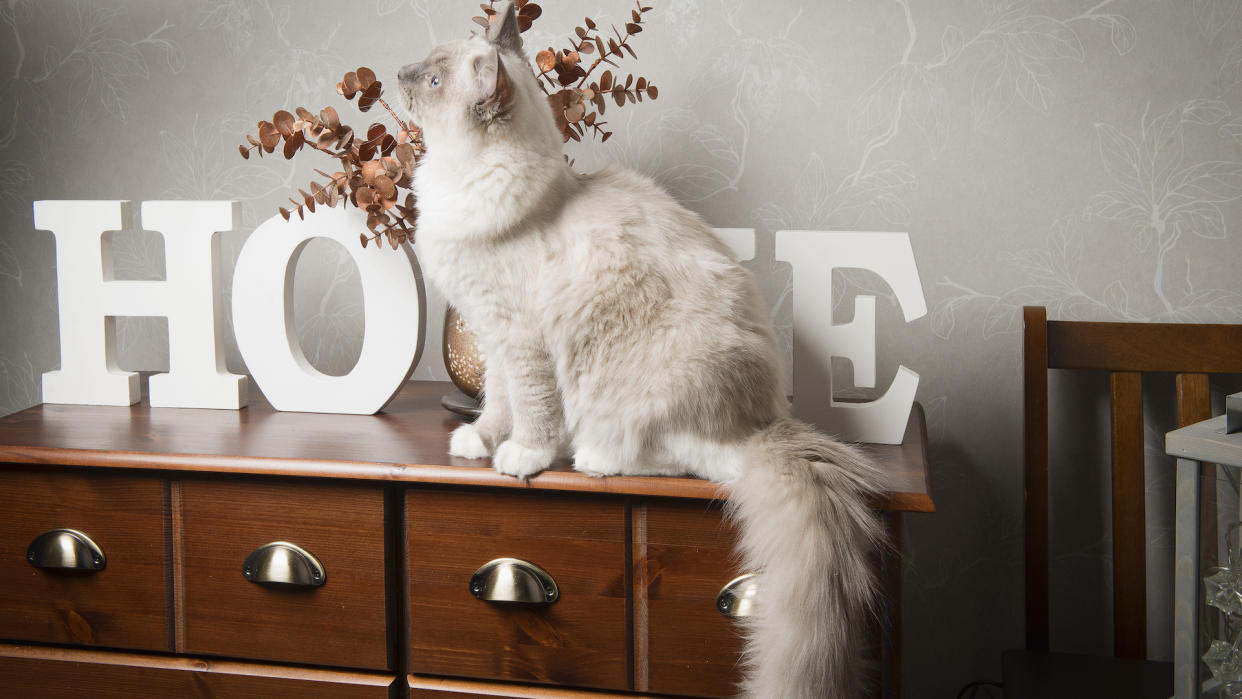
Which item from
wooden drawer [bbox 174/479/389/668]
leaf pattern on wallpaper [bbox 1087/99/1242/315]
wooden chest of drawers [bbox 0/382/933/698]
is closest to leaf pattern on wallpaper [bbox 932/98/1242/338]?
leaf pattern on wallpaper [bbox 1087/99/1242/315]

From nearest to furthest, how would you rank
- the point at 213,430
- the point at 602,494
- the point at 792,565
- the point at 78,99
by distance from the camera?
the point at 792,565
the point at 602,494
the point at 213,430
the point at 78,99

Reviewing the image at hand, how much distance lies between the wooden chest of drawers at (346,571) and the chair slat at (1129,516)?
1.01 ft

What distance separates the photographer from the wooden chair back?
1278 mm

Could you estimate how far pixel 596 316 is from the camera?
3.43 ft

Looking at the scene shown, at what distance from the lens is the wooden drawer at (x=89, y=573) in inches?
45.5

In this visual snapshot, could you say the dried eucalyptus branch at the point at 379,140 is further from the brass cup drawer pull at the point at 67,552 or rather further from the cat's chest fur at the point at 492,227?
the brass cup drawer pull at the point at 67,552

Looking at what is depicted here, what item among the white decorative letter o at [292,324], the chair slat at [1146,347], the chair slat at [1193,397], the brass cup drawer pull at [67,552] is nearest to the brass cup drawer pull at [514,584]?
the white decorative letter o at [292,324]

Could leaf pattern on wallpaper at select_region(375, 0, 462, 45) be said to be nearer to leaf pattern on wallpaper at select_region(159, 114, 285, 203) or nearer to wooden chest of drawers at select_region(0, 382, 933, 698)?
leaf pattern on wallpaper at select_region(159, 114, 285, 203)

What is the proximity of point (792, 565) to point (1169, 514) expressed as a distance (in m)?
0.81

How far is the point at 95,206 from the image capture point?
54.2 inches

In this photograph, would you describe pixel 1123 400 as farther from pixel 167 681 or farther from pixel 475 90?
pixel 167 681

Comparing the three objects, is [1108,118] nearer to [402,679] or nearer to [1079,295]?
[1079,295]

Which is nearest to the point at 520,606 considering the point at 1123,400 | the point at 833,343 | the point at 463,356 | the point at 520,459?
the point at 520,459

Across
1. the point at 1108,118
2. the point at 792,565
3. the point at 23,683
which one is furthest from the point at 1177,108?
the point at 23,683
